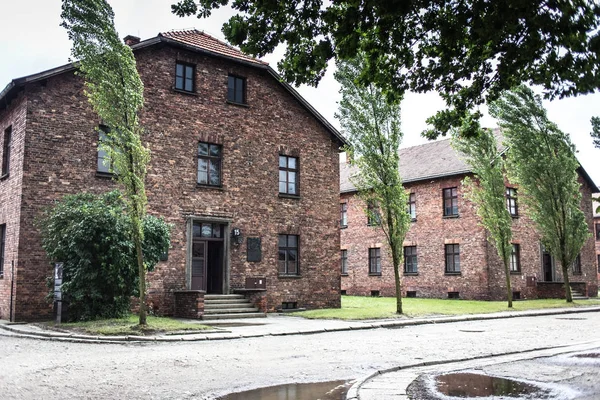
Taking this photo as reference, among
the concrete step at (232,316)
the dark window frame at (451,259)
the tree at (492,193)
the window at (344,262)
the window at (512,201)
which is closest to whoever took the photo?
the concrete step at (232,316)

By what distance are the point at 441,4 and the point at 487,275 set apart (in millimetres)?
24564

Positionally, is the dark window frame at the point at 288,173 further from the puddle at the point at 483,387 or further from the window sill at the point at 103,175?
the puddle at the point at 483,387

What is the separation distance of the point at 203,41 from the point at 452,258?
58.0ft

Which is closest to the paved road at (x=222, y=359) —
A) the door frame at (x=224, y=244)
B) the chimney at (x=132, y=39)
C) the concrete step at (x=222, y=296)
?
the concrete step at (x=222, y=296)

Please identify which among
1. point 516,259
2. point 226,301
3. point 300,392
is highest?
point 516,259

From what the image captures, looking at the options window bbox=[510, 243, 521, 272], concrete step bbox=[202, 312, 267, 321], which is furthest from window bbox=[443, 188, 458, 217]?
concrete step bbox=[202, 312, 267, 321]

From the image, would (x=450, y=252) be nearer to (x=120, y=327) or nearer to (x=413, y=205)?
(x=413, y=205)

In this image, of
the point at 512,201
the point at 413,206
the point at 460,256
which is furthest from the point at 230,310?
the point at 512,201

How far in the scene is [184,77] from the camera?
21.1 metres

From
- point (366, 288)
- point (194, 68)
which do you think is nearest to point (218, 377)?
point (194, 68)

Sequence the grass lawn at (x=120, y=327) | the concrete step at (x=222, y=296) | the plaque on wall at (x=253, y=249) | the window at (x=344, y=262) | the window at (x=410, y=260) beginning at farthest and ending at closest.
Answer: the window at (x=344, y=262)
the window at (x=410, y=260)
the plaque on wall at (x=253, y=249)
the concrete step at (x=222, y=296)
the grass lawn at (x=120, y=327)

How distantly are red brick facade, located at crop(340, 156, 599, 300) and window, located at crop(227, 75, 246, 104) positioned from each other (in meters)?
11.4

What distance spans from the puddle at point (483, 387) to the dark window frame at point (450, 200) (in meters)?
24.7

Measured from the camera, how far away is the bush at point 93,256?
16.0 metres
